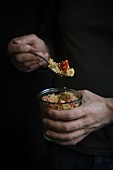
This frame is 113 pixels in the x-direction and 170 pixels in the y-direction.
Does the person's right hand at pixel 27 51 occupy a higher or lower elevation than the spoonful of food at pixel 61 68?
higher

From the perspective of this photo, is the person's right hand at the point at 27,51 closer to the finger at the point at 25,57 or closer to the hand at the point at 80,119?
the finger at the point at 25,57

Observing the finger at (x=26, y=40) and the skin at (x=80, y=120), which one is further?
the finger at (x=26, y=40)

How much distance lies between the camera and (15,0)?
1.45 meters

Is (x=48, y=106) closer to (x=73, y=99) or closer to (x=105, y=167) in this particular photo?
(x=73, y=99)

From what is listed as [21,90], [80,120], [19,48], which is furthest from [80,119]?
[21,90]

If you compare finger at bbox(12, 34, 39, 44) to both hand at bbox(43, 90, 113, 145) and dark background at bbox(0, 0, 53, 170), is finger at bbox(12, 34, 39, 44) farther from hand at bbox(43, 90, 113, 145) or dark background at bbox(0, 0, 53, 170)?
dark background at bbox(0, 0, 53, 170)

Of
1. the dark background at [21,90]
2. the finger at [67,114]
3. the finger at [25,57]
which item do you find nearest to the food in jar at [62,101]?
the finger at [67,114]

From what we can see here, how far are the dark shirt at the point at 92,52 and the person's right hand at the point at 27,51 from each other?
0.11 m

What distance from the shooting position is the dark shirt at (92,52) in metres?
0.74

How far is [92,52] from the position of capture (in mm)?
763

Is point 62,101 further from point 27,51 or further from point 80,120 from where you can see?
point 27,51

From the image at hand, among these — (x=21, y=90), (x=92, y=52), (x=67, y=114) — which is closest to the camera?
(x=67, y=114)

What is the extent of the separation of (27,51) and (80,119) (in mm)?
263

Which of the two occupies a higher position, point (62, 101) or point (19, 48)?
point (19, 48)
